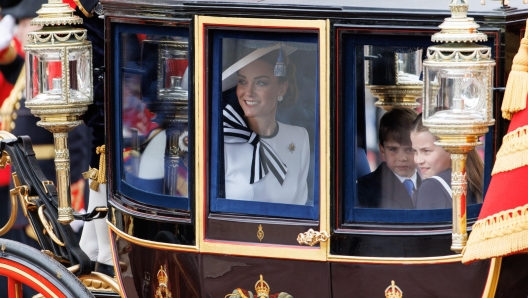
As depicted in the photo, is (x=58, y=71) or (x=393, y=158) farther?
(x=58, y=71)

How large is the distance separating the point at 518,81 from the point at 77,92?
4.62 feet

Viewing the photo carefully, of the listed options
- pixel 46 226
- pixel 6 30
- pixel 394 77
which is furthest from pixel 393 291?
pixel 6 30

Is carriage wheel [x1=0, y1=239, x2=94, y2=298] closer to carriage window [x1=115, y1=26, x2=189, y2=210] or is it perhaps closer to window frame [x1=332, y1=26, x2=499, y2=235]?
carriage window [x1=115, y1=26, x2=189, y2=210]

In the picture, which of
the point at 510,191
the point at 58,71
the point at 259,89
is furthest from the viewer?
the point at 58,71

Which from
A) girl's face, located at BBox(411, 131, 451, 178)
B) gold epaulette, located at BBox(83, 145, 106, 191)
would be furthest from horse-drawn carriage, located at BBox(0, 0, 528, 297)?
gold epaulette, located at BBox(83, 145, 106, 191)

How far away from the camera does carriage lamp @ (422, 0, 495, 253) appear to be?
2826 mm

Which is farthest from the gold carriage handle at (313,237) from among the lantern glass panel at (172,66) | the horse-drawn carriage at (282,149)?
the lantern glass panel at (172,66)

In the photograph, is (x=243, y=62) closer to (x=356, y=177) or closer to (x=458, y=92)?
(x=356, y=177)

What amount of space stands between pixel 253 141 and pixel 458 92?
2.12ft

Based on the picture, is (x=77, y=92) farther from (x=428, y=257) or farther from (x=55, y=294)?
(x=428, y=257)

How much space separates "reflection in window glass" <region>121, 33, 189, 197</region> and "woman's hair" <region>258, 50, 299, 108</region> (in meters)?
0.29

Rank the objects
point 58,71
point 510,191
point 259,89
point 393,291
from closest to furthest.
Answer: point 510,191 → point 393,291 → point 259,89 → point 58,71

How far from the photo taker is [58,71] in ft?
11.5

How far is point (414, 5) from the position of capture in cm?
304
